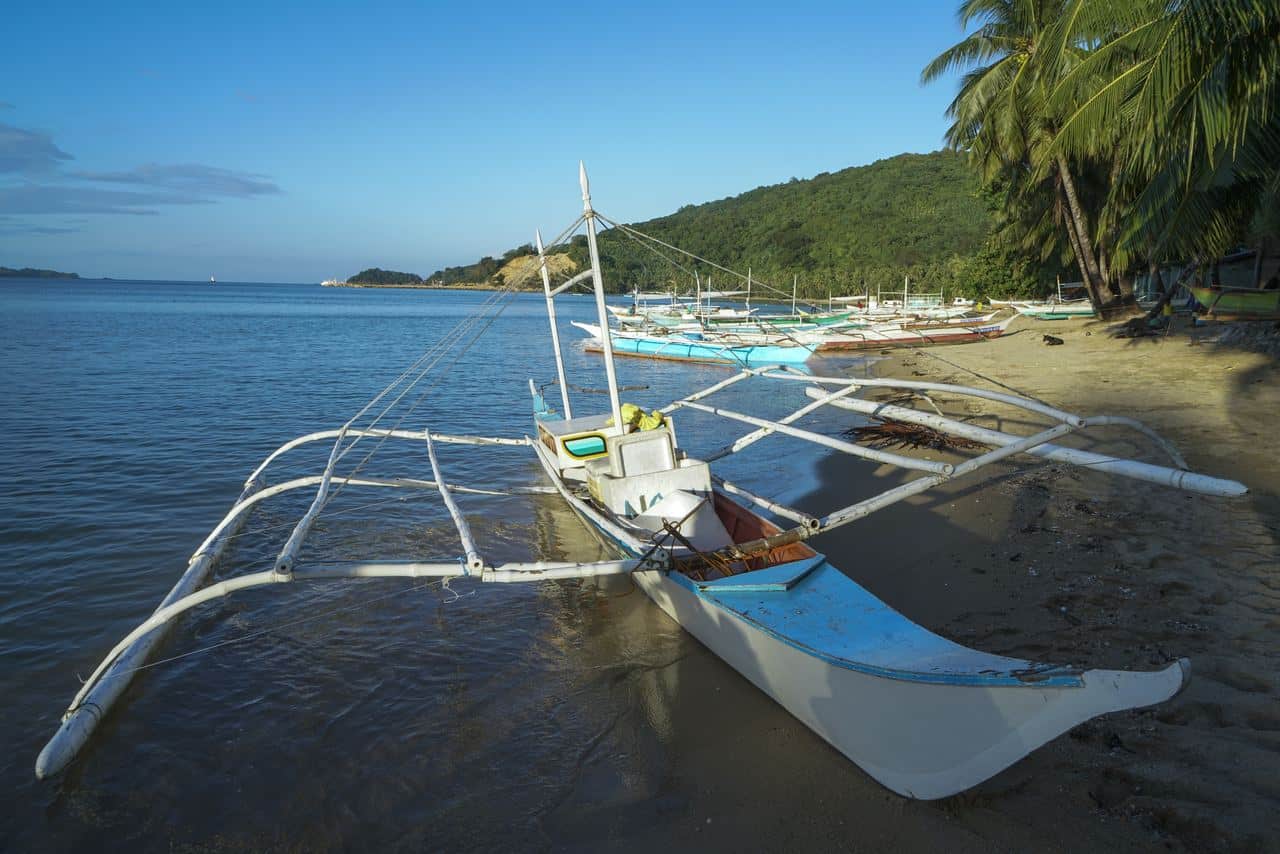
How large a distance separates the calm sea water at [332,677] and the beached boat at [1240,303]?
1385cm

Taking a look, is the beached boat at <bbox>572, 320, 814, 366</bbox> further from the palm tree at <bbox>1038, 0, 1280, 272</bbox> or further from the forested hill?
the forested hill

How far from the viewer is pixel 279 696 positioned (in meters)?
6.38

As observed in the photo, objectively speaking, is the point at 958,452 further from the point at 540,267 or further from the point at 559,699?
the point at 559,699

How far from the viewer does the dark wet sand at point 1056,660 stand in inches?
155

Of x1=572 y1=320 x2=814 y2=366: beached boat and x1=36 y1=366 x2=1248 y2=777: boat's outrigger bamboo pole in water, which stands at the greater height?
x1=36 y1=366 x2=1248 y2=777: boat's outrigger bamboo pole in water

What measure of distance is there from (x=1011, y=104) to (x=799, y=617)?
23.0m

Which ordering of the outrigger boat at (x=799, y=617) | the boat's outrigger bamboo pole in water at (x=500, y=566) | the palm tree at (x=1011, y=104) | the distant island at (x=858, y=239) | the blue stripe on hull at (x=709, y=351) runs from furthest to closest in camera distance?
the distant island at (x=858, y=239), the blue stripe on hull at (x=709, y=351), the palm tree at (x=1011, y=104), the boat's outrigger bamboo pole in water at (x=500, y=566), the outrigger boat at (x=799, y=617)

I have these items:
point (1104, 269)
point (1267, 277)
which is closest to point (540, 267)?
point (1267, 277)

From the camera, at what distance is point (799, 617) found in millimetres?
5262

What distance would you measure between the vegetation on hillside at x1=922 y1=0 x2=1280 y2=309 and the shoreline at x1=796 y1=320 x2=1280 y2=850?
352 centimetres

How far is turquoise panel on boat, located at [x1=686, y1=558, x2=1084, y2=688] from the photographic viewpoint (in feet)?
12.5

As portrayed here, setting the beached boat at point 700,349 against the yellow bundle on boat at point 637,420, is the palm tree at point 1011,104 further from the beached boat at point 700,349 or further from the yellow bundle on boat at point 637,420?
the yellow bundle on boat at point 637,420

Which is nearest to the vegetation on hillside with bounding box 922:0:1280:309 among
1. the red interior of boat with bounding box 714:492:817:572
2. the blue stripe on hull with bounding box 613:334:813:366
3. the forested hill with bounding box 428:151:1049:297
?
the red interior of boat with bounding box 714:492:817:572

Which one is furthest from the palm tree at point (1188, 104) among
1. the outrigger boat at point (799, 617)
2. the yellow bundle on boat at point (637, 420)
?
the yellow bundle on boat at point (637, 420)
